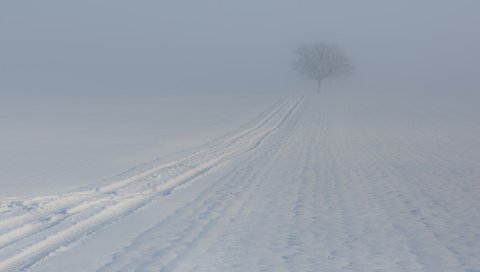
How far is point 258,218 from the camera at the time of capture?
28.5 feet

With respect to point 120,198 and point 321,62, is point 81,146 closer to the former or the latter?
point 120,198

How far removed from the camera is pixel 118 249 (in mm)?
6941

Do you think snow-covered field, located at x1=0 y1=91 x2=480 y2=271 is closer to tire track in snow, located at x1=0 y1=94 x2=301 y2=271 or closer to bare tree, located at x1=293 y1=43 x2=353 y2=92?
tire track in snow, located at x1=0 y1=94 x2=301 y2=271

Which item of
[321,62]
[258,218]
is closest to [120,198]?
[258,218]

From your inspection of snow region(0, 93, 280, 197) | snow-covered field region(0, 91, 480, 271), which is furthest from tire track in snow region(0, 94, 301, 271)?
snow region(0, 93, 280, 197)

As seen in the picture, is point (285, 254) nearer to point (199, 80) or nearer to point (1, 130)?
point (1, 130)

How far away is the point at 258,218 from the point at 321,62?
8536 cm

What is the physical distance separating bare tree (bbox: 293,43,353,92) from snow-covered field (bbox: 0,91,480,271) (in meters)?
76.7

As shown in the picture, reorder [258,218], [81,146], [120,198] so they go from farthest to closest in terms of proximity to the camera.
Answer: [81,146] → [120,198] → [258,218]

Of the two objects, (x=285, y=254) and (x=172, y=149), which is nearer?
(x=285, y=254)

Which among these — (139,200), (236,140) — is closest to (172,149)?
(236,140)

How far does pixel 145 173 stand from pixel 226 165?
220 cm

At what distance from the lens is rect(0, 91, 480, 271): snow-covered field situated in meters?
6.53

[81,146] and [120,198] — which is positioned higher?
[120,198]
